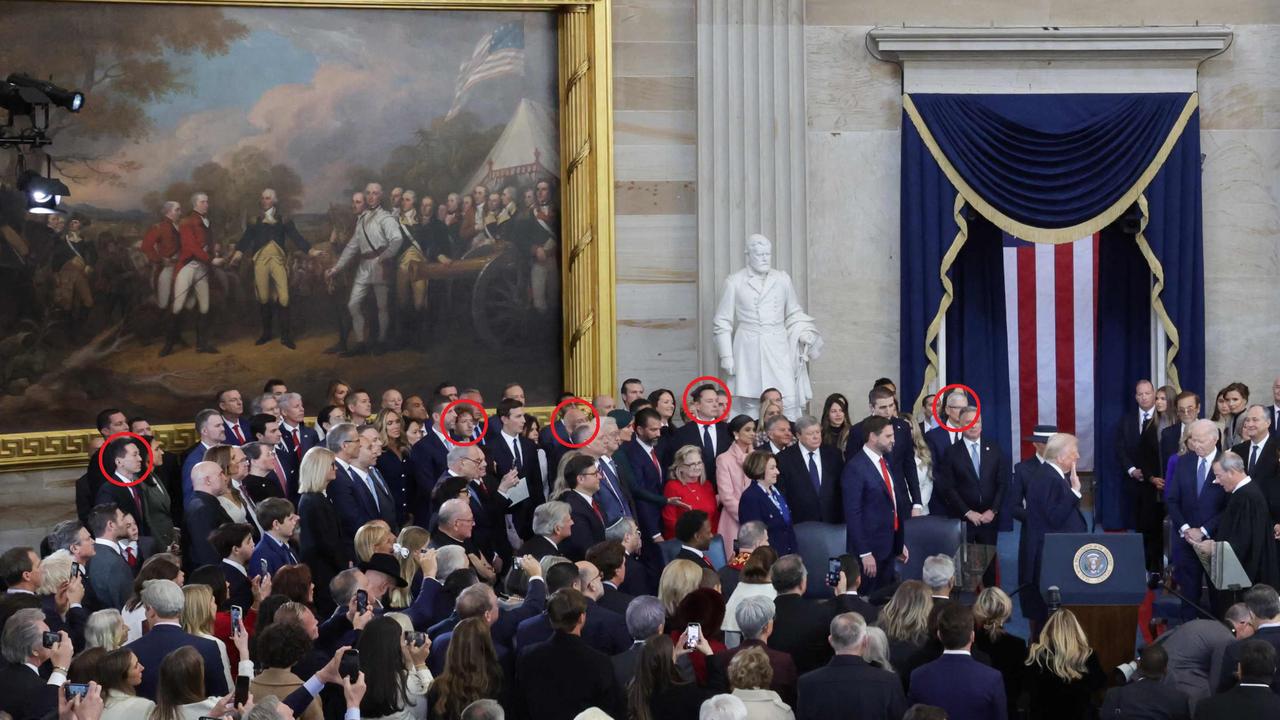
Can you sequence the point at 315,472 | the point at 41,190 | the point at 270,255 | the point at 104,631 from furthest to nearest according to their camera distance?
the point at 270,255 < the point at 41,190 < the point at 315,472 < the point at 104,631

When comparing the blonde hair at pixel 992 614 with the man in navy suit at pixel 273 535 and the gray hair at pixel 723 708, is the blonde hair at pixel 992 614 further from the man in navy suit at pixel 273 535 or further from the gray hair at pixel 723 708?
the man in navy suit at pixel 273 535

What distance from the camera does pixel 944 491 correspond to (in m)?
14.6

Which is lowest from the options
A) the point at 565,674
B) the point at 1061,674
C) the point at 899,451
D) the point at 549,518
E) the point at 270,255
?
the point at 1061,674

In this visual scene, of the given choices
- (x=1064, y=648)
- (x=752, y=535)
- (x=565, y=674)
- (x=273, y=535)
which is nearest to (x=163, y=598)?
(x=565, y=674)

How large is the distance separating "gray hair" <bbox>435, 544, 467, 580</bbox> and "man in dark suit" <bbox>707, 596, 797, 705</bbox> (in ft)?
5.53

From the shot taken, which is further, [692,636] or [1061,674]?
[1061,674]

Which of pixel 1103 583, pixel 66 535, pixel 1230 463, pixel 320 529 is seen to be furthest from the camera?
pixel 1230 463

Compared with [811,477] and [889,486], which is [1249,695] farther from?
[811,477]

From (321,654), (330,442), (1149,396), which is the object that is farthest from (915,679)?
(1149,396)

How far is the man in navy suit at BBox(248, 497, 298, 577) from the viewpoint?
34.9 feet

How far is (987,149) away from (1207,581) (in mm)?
5737

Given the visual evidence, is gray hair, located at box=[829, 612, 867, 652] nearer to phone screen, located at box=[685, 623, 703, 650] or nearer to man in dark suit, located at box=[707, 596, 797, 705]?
man in dark suit, located at box=[707, 596, 797, 705]

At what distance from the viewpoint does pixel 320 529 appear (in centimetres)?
1155

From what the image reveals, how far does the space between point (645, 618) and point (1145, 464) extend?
867 cm
